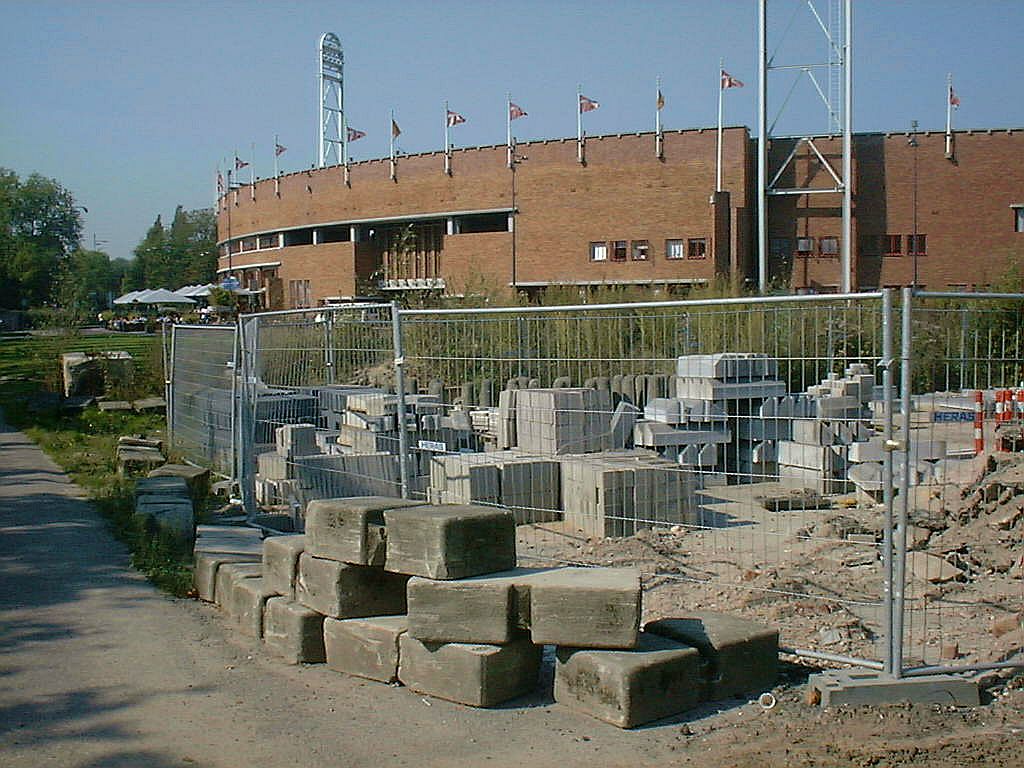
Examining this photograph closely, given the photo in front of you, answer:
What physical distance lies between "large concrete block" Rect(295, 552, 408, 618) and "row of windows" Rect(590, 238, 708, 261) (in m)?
41.3

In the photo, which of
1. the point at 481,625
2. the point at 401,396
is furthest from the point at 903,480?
the point at 401,396

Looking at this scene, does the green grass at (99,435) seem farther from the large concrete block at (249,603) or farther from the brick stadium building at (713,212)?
the brick stadium building at (713,212)

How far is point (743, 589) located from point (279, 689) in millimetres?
3086

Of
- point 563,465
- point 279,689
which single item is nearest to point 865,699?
point 279,689

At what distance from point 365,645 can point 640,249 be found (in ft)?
140

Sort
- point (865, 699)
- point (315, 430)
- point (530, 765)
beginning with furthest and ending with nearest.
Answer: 1. point (315, 430)
2. point (865, 699)
3. point (530, 765)

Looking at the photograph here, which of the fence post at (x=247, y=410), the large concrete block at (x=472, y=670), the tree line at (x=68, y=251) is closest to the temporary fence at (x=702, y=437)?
the fence post at (x=247, y=410)

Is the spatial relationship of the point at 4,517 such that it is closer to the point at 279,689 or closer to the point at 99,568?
the point at 99,568

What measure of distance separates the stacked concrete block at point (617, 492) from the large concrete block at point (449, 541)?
237 centimetres

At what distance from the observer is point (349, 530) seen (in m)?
5.77

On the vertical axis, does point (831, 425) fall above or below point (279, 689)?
above

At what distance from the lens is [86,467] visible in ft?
45.2

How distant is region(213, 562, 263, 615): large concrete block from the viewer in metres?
6.89

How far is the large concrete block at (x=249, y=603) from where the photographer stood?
644cm
